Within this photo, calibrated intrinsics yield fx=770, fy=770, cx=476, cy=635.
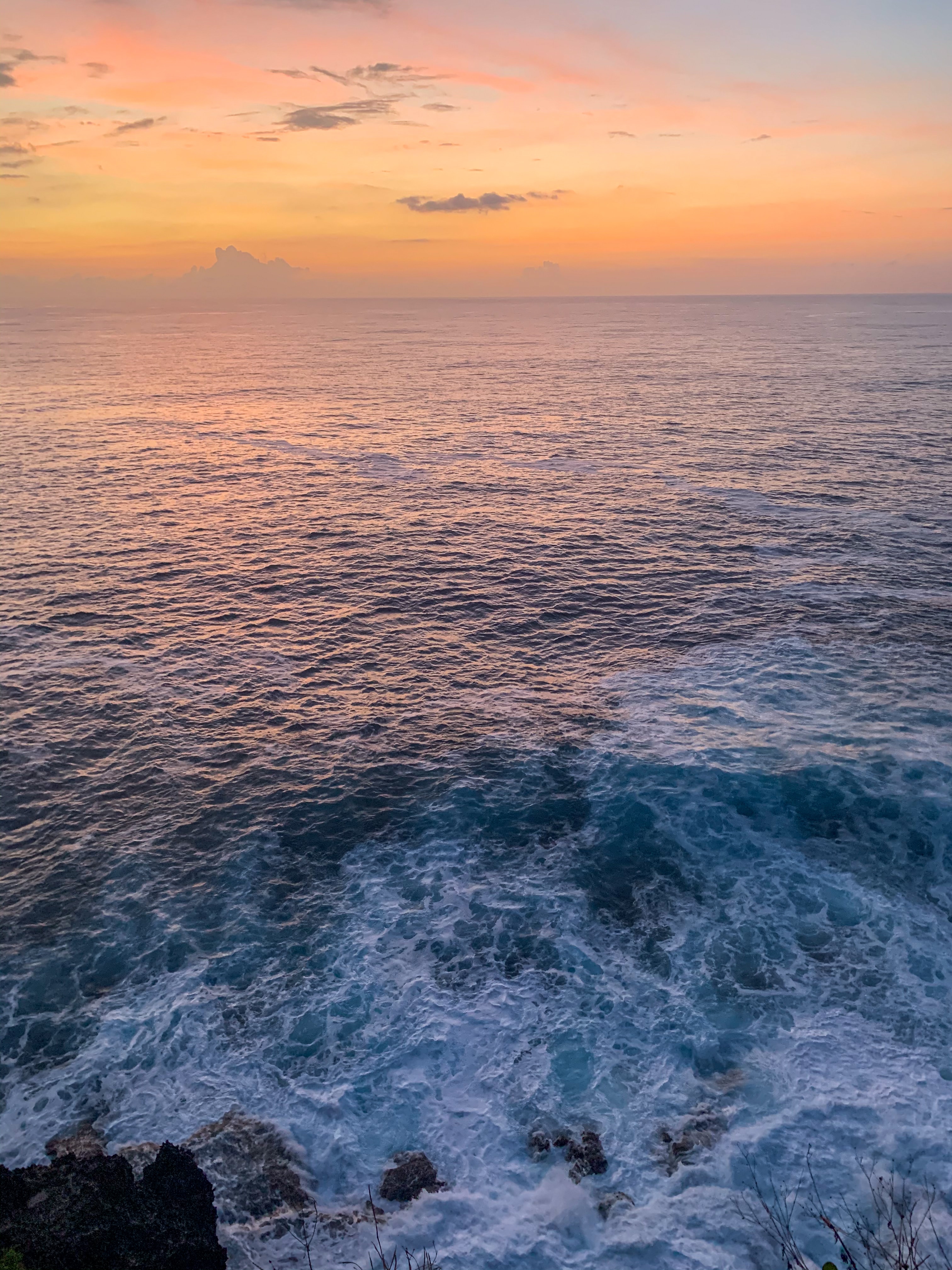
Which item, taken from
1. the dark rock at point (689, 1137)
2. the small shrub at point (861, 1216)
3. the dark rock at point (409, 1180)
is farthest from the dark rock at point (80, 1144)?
the small shrub at point (861, 1216)

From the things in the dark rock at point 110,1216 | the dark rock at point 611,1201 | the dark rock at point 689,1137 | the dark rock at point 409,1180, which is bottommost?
the dark rock at point 409,1180

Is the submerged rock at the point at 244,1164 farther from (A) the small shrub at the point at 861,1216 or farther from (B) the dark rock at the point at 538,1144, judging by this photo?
(A) the small shrub at the point at 861,1216

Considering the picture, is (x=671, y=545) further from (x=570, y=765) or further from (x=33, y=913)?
(x=33, y=913)

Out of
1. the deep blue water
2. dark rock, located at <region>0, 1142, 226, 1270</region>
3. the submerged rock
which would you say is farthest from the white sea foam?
dark rock, located at <region>0, 1142, 226, 1270</region>

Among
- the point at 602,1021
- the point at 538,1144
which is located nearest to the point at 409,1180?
the point at 538,1144

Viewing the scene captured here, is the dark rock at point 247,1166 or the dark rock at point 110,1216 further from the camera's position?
the dark rock at point 247,1166

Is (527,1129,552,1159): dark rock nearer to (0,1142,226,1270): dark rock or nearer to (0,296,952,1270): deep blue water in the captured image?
(0,296,952,1270): deep blue water

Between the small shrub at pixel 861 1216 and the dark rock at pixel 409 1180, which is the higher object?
the small shrub at pixel 861 1216
